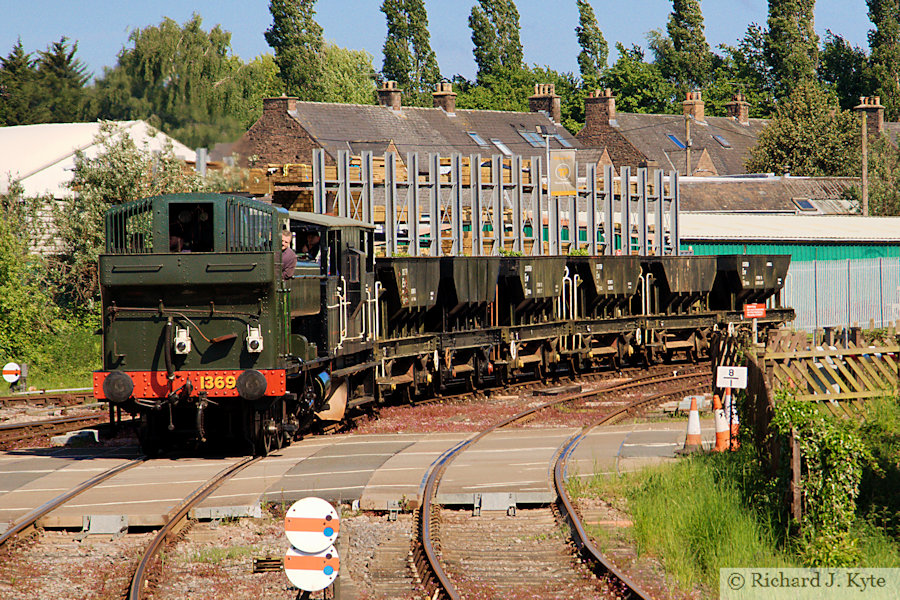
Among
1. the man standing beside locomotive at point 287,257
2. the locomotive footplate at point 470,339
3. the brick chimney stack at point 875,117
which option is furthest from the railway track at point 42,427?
the brick chimney stack at point 875,117

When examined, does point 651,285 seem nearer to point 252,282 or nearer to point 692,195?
Result: point 252,282

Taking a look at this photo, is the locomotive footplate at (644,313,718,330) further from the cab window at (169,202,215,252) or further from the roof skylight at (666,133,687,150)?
the roof skylight at (666,133,687,150)

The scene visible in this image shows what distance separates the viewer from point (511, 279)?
83.9ft

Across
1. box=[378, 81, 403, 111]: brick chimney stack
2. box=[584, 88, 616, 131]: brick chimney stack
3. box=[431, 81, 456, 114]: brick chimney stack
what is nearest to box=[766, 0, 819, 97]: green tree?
box=[584, 88, 616, 131]: brick chimney stack

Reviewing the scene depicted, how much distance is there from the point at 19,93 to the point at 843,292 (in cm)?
3408

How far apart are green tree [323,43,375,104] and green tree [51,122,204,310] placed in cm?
5515

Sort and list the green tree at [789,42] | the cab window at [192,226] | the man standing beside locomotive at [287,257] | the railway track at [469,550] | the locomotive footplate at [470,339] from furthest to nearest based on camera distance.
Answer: the green tree at [789,42] → the locomotive footplate at [470,339] → the man standing beside locomotive at [287,257] → the cab window at [192,226] → the railway track at [469,550]

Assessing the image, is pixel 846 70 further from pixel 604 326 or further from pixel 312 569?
pixel 312 569

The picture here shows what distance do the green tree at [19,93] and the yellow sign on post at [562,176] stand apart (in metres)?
19.8

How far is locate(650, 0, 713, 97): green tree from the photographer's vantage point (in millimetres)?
106625

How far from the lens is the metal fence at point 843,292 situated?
3912 cm

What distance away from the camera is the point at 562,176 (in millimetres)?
36906

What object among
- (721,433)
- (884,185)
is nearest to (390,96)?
(884,185)

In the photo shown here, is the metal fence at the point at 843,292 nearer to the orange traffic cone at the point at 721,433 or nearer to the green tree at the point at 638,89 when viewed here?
the orange traffic cone at the point at 721,433
